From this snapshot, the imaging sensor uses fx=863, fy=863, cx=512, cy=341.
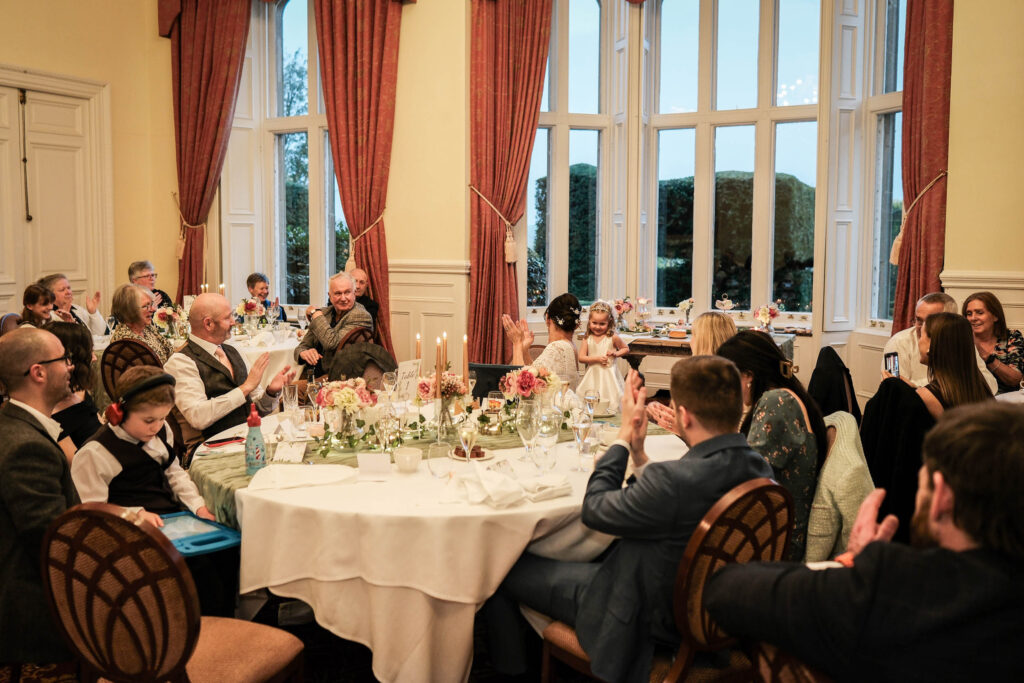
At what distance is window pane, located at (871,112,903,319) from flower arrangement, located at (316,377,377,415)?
5735 millimetres

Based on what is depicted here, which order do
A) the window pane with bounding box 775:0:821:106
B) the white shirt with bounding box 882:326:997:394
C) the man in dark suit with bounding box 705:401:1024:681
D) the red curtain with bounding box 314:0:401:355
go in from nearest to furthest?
the man in dark suit with bounding box 705:401:1024:681
the white shirt with bounding box 882:326:997:394
the red curtain with bounding box 314:0:401:355
the window pane with bounding box 775:0:821:106

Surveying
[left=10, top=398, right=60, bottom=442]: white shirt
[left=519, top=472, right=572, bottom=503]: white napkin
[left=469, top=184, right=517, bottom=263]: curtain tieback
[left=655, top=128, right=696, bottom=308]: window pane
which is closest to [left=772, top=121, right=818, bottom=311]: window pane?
[left=655, top=128, right=696, bottom=308]: window pane

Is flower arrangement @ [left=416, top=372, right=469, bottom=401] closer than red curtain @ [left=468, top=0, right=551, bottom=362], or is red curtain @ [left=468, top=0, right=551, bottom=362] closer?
flower arrangement @ [left=416, top=372, right=469, bottom=401]

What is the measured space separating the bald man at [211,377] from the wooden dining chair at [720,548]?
7.20ft

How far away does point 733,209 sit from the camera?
8266 mm

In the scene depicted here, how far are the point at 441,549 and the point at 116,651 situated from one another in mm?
917

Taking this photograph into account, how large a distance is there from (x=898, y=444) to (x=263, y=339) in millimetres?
4628

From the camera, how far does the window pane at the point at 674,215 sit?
330 inches

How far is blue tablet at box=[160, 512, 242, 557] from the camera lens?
2715 mm

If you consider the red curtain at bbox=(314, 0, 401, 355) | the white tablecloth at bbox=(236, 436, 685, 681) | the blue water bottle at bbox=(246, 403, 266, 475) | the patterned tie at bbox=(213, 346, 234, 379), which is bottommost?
the white tablecloth at bbox=(236, 436, 685, 681)

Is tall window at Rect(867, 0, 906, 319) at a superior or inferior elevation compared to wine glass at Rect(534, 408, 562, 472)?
superior

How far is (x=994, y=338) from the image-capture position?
16.3 ft

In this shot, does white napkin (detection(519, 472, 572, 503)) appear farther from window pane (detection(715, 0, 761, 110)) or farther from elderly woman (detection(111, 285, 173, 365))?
window pane (detection(715, 0, 761, 110))

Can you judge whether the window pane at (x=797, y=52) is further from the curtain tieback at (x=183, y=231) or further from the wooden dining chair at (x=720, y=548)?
the wooden dining chair at (x=720, y=548)
